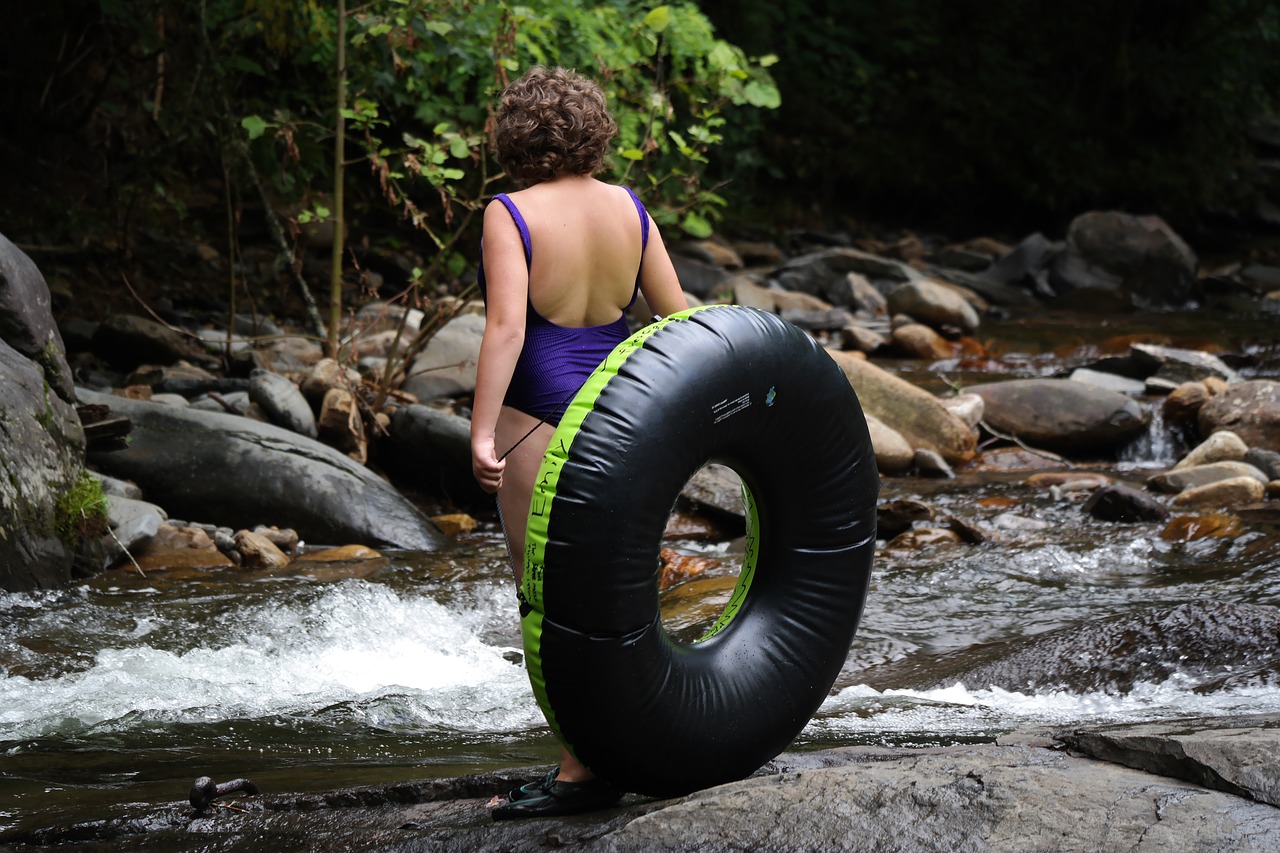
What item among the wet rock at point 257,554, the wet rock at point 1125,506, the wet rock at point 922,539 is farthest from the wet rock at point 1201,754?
the wet rock at point 257,554

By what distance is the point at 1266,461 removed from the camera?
6984mm

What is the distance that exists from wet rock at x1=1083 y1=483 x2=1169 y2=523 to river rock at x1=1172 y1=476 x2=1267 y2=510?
215mm

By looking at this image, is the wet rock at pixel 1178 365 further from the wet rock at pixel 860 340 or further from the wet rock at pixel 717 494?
the wet rock at pixel 717 494

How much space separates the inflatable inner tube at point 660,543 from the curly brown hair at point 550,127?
46 cm

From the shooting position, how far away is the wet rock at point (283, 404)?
21.7 feet

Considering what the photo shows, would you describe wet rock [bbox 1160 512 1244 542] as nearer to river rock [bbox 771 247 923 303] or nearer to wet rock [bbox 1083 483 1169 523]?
wet rock [bbox 1083 483 1169 523]

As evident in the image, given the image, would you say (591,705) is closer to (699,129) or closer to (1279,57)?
(699,129)

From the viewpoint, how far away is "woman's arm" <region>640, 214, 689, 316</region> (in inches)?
112

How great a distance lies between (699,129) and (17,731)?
14.5 ft

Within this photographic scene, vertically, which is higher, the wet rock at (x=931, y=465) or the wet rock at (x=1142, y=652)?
the wet rock at (x=1142, y=652)

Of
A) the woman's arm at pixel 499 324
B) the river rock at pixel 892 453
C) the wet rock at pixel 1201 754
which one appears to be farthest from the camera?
the river rock at pixel 892 453

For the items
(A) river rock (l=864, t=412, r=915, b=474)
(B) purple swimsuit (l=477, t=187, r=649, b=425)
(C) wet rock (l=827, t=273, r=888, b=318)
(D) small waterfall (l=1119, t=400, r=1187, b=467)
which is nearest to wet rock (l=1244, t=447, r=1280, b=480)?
(D) small waterfall (l=1119, t=400, r=1187, b=467)

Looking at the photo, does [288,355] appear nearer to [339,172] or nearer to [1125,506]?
[339,172]

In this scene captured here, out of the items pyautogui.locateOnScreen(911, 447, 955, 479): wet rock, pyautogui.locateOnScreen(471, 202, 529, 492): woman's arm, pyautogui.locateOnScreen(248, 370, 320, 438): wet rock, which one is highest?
pyautogui.locateOnScreen(471, 202, 529, 492): woman's arm
